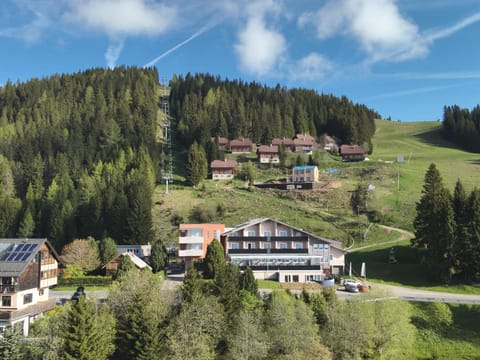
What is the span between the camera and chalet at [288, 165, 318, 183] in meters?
112

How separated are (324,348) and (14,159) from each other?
11856 cm

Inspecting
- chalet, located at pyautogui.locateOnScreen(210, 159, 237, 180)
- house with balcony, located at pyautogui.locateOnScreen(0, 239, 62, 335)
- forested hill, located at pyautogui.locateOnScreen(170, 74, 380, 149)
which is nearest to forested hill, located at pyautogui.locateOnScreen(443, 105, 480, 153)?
forested hill, located at pyautogui.locateOnScreen(170, 74, 380, 149)

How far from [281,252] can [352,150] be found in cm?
8775

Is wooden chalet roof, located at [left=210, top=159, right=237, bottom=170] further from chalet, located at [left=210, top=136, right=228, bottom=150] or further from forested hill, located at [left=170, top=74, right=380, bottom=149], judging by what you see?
chalet, located at [left=210, top=136, right=228, bottom=150]

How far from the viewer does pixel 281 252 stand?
2434 inches

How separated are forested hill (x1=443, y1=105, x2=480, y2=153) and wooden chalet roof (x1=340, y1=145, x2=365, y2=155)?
56130 mm

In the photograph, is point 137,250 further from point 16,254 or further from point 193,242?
point 16,254

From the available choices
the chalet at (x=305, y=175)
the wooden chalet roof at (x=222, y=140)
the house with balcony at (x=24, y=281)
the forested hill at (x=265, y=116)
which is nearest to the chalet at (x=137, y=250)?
the house with balcony at (x=24, y=281)

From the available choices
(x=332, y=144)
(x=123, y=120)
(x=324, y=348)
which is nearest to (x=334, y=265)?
(x=324, y=348)

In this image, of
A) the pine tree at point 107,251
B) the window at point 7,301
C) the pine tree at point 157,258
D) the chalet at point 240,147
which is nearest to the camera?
the window at point 7,301

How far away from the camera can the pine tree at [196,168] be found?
114 m

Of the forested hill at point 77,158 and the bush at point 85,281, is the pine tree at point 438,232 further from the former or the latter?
the forested hill at point 77,158

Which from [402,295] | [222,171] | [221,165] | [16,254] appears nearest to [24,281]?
[16,254]

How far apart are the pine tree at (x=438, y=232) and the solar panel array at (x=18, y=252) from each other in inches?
1991
